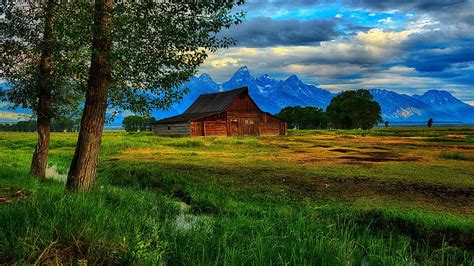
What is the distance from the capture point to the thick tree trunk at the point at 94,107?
10766 mm

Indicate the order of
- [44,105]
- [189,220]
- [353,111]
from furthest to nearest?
[353,111]
[44,105]
[189,220]

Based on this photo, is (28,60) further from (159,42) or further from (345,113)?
(345,113)

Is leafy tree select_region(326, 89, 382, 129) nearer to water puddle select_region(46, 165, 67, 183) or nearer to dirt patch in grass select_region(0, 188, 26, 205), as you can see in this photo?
water puddle select_region(46, 165, 67, 183)

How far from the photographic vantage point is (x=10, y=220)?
634 centimetres

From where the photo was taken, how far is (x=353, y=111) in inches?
4461

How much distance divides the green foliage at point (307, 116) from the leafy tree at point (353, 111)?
5.35 m

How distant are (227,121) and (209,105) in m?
9.36

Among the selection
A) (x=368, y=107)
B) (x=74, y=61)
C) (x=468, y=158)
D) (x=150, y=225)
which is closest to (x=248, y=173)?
(x=74, y=61)

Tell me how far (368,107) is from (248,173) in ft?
328

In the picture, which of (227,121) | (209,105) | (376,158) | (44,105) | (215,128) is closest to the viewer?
(44,105)

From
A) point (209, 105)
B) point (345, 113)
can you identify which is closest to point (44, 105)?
point (209, 105)

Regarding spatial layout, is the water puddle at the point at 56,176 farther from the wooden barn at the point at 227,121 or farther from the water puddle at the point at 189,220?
the wooden barn at the point at 227,121

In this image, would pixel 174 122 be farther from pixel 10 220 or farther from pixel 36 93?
pixel 10 220

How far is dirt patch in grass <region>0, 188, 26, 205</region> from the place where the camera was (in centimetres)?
935
